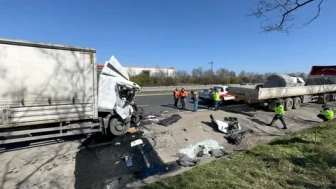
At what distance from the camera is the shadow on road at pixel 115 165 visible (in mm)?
5312

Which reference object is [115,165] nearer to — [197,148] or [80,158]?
[80,158]

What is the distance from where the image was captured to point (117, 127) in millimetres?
7754

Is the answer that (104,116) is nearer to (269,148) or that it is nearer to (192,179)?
(192,179)

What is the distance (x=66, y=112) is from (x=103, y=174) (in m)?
2.21

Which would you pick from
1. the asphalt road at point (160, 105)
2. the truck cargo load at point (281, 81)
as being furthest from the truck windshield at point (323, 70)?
the asphalt road at point (160, 105)

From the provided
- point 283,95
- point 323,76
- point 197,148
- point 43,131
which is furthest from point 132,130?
point 323,76

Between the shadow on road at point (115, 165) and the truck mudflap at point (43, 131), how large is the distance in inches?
24.3

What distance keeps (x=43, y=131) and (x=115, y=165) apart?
2.25 meters

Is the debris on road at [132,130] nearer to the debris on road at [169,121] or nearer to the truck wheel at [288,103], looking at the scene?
the debris on road at [169,121]

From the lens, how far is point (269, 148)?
21.3 feet

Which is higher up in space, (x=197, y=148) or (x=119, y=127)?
(x=119, y=127)

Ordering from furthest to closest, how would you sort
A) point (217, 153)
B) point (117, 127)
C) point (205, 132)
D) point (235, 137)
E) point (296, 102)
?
point (296, 102), point (205, 132), point (235, 137), point (117, 127), point (217, 153)

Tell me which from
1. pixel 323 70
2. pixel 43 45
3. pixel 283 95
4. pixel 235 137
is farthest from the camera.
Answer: pixel 323 70

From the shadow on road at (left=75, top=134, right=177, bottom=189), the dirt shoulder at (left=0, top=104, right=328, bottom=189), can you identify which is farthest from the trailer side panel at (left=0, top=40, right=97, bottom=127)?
the shadow on road at (left=75, top=134, right=177, bottom=189)
